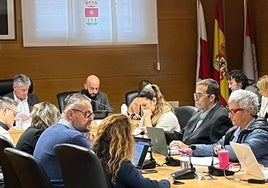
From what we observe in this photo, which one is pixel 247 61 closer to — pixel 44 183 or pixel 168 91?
pixel 168 91

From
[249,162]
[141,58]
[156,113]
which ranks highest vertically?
[141,58]

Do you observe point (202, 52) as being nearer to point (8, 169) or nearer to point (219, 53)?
point (219, 53)

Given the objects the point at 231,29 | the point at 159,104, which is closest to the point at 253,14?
the point at 231,29

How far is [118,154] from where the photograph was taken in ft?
9.71

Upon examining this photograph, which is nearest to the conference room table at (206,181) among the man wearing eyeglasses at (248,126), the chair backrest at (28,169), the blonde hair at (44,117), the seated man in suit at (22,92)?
the man wearing eyeglasses at (248,126)

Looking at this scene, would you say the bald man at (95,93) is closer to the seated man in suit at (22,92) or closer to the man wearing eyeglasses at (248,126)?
the seated man in suit at (22,92)

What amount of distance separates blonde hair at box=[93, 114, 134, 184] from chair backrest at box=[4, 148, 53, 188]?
0.34m

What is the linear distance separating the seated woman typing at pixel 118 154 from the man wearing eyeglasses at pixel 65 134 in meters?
0.50

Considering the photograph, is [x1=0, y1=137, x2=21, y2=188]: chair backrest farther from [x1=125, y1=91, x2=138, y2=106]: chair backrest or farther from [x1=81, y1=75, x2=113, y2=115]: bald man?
[x1=125, y1=91, x2=138, y2=106]: chair backrest

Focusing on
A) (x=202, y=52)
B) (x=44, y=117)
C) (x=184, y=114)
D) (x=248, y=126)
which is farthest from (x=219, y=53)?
(x=248, y=126)

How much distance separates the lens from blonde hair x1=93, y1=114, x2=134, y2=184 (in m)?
2.96

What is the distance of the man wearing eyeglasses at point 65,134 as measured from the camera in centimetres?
358

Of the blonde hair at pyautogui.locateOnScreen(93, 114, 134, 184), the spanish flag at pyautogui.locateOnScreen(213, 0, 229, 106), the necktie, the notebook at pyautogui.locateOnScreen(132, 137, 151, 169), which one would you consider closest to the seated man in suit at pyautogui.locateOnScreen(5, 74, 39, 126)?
the necktie

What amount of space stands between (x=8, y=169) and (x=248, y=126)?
1.72m
